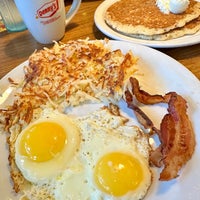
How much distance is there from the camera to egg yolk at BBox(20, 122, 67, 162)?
1176mm

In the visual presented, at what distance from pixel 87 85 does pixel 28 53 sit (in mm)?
579

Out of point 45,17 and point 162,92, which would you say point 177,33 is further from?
point 45,17

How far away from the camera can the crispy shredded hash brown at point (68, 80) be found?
4.48 ft

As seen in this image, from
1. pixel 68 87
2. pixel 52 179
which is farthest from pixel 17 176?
pixel 68 87

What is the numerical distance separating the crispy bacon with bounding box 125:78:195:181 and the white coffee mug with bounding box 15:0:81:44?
76 centimetres

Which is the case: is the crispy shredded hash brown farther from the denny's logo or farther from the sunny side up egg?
the denny's logo

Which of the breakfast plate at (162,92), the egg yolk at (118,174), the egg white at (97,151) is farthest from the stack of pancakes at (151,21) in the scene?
the egg yolk at (118,174)

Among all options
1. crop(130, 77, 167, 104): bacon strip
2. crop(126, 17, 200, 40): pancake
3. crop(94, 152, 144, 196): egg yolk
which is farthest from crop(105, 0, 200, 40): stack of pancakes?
crop(94, 152, 144, 196): egg yolk

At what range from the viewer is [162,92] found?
1.35m

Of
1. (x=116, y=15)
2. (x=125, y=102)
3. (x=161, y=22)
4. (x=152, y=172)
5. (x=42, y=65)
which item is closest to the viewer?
(x=152, y=172)

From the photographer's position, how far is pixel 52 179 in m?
1.12

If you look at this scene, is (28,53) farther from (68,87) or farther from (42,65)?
(68,87)

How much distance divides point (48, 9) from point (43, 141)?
0.80 metres

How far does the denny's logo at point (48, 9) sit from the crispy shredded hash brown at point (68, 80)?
26cm
